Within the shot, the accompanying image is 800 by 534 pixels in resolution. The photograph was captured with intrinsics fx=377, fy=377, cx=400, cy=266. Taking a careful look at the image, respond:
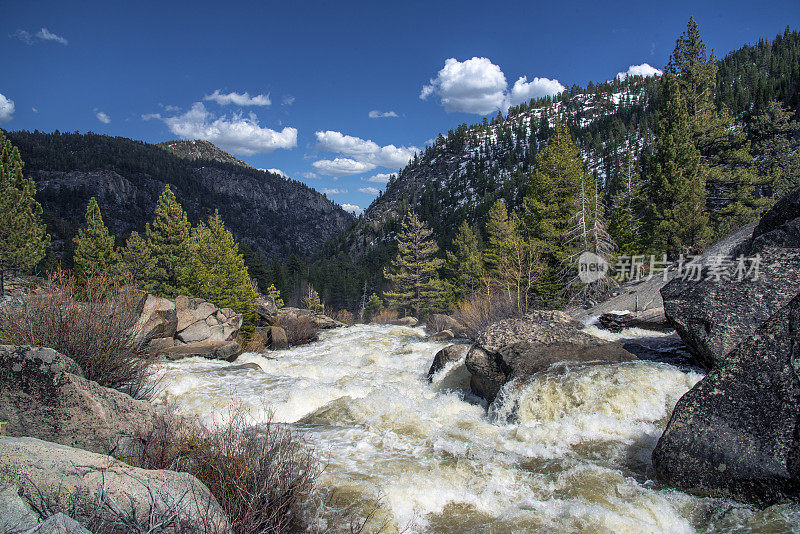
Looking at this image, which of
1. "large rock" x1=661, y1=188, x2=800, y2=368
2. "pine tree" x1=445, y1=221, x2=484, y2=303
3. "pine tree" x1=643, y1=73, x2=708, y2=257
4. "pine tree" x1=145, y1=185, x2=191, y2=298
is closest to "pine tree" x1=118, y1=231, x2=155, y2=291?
"pine tree" x1=145, y1=185, x2=191, y2=298

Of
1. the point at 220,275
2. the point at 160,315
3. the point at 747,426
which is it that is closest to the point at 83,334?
the point at 160,315

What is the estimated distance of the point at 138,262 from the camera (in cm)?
2848

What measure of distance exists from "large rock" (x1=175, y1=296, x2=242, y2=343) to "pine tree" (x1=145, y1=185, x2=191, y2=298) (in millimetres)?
13229

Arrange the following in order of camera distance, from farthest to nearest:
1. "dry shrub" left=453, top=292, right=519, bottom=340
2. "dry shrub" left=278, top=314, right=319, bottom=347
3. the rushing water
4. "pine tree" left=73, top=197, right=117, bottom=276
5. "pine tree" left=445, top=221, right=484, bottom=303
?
"pine tree" left=445, top=221, right=484, bottom=303, "pine tree" left=73, top=197, right=117, bottom=276, "dry shrub" left=278, top=314, right=319, bottom=347, "dry shrub" left=453, top=292, right=519, bottom=340, the rushing water

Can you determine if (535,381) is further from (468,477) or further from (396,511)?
(396,511)

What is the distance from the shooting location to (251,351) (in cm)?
1603

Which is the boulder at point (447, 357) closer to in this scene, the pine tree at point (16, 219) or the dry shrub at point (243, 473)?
the dry shrub at point (243, 473)

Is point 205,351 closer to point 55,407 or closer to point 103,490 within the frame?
point 55,407

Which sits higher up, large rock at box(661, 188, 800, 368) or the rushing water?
large rock at box(661, 188, 800, 368)

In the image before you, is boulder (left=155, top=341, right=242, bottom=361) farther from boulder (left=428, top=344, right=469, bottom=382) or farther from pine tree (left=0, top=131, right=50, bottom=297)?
pine tree (left=0, top=131, right=50, bottom=297)

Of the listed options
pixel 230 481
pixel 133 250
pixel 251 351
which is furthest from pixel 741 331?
pixel 133 250

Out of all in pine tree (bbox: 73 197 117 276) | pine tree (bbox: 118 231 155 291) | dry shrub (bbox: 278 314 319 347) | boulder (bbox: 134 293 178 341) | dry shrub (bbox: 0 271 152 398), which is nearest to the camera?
dry shrub (bbox: 0 271 152 398)

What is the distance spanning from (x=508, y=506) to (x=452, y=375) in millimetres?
6050

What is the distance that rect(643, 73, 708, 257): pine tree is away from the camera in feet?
72.0
